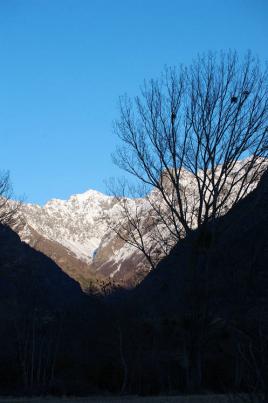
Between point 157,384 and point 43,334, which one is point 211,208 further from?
point 43,334

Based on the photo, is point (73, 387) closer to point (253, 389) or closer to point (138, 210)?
point (138, 210)

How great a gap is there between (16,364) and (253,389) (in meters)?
23.8

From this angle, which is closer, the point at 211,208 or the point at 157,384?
→ the point at 211,208

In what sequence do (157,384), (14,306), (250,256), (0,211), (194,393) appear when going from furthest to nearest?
(250,256), (14,306), (0,211), (157,384), (194,393)

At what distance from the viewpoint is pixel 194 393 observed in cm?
1479

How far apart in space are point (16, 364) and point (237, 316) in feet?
38.5

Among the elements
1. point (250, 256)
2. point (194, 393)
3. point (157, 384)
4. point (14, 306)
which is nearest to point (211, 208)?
point (194, 393)

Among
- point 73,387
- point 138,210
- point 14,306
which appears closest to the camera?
point 138,210

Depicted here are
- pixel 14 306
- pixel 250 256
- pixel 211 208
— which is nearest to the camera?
pixel 211 208

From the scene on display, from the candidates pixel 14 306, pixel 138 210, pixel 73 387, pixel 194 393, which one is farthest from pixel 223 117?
pixel 14 306

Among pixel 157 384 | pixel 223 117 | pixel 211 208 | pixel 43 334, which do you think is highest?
pixel 223 117

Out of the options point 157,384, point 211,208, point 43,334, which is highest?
point 211,208

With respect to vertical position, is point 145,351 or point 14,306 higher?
point 14,306

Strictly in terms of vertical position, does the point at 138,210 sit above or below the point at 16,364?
above
